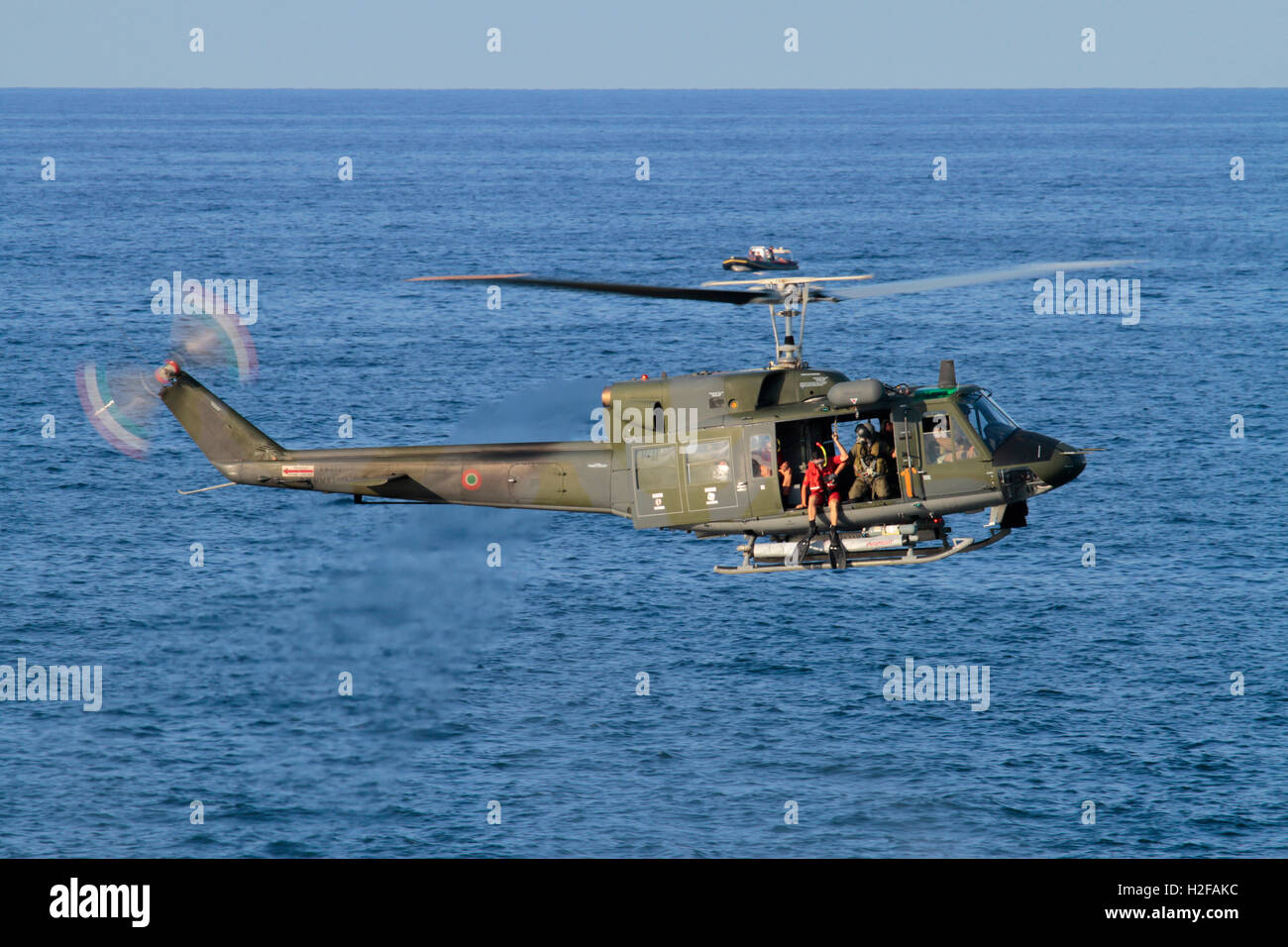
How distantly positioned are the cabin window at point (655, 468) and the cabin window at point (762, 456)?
2.23 meters

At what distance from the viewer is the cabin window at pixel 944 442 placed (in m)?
40.4

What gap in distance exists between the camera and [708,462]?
4053cm

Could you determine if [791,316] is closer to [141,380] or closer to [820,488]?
[820,488]

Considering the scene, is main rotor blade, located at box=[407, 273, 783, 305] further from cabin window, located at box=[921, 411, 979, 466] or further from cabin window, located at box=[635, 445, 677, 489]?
cabin window, located at box=[921, 411, 979, 466]

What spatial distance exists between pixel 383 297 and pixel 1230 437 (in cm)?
8910

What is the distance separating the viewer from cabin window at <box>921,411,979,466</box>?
40.4 metres

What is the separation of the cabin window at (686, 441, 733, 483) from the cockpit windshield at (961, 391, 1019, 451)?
21.6 ft

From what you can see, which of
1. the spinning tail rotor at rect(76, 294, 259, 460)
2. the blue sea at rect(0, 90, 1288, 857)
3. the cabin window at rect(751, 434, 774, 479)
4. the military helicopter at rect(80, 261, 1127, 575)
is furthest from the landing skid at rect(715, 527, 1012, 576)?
the spinning tail rotor at rect(76, 294, 259, 460)

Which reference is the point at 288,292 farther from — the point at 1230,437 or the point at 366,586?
the point at 1230,437

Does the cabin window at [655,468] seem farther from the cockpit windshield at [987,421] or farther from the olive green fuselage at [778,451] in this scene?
the cockpit windshield at [987,421]

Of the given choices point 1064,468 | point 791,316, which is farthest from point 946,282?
point 1064,468

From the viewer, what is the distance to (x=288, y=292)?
550ft
